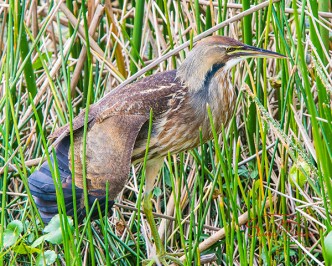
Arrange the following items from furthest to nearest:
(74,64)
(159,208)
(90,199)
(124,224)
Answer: (74,64), (159,208), (124,224), (90,199)

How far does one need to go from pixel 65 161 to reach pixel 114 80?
2.51ft

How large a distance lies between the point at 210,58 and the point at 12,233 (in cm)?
87

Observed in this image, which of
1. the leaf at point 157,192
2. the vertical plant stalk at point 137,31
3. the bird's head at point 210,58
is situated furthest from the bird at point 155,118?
the vertical plant stalk at point 137,31

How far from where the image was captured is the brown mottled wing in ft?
7.21

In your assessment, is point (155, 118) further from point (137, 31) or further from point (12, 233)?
point (12, 233)

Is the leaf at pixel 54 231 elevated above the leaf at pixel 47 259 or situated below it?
above

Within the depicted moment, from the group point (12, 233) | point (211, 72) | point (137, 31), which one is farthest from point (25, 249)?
point (137, 31)

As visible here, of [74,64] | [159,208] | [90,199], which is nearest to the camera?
[90,199]

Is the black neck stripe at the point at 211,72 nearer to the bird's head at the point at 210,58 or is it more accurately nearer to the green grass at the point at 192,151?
the bird's head at the point at 210,58

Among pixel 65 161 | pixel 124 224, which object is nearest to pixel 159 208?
pixel 124 224

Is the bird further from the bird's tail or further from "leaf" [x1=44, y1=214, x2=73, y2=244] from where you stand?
"leaf" [x1=44, y1=214, x2=73, y2=244]

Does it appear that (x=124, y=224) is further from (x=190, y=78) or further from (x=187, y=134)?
(x=190, y=78)

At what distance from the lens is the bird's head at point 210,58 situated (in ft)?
7.82

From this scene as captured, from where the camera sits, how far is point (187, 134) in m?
2.51
